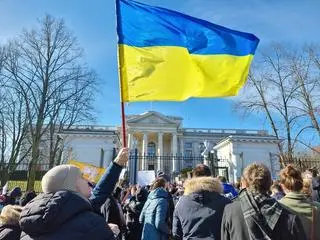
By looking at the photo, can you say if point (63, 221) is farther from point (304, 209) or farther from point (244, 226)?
point (304, 209)

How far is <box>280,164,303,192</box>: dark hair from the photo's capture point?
333 cm

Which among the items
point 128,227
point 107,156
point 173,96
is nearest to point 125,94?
point 173,96

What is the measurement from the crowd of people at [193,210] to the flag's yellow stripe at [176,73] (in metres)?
1.14

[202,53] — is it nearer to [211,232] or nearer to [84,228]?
[211,232]

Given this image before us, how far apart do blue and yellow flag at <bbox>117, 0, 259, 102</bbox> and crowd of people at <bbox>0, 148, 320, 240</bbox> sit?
3.93 feet

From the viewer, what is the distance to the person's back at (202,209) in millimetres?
3895

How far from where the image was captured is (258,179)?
124 inches

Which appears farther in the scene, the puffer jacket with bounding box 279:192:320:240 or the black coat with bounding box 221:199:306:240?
the puffer jacket with bounding box 279:192:320:240

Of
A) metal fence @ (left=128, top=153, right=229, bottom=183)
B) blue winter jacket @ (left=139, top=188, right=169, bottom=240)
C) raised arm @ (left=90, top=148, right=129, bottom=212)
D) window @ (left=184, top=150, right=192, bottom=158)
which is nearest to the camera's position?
raised arm @ (left=90, top=148, right=129, bottom=212)

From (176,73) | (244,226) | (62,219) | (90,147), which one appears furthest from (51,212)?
(90,147)

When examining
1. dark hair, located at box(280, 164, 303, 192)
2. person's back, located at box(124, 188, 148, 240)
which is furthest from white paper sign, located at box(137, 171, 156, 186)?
dark hair, located at box(280, 164, 303, 192)

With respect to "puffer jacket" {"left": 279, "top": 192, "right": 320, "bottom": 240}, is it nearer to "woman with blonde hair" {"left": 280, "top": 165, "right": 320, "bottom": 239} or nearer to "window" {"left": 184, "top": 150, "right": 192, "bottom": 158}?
"woman with blonde hair" {"left": 280, "top": 165, "right": 320, "bottom": 239}

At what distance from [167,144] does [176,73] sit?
71.9m

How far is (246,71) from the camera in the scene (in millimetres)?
5043
